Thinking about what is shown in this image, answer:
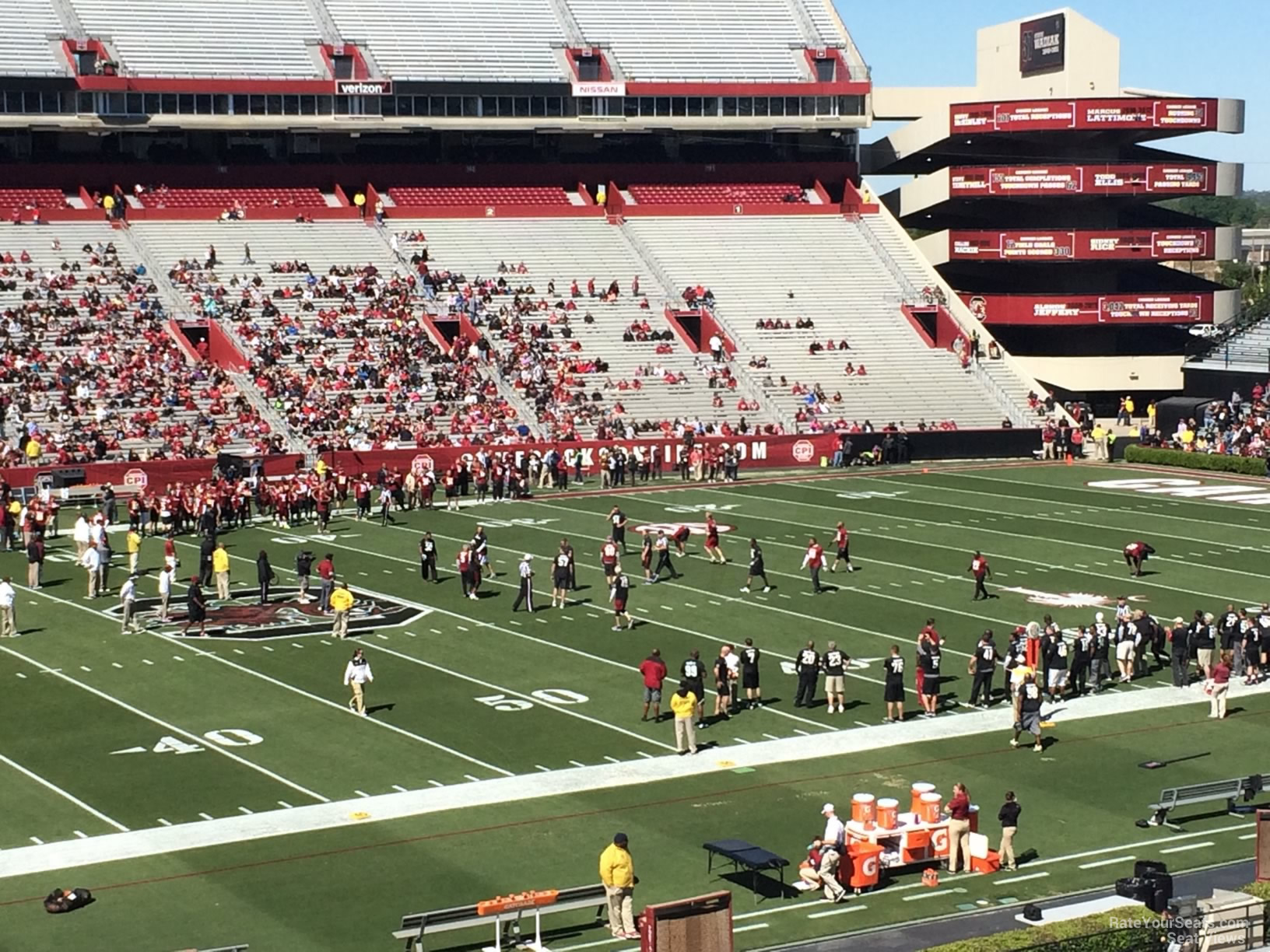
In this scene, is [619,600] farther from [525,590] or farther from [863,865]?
[863,865]

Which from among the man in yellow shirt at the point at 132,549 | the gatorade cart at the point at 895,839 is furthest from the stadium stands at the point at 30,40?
the gatorade cart at the point at 895,839

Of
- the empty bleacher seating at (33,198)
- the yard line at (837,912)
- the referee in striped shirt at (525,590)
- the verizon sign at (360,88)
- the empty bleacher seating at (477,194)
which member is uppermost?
the verizon sign at (360,88)

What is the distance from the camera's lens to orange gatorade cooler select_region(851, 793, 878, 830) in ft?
79.4

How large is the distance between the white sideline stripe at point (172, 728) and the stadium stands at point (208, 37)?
42.8m

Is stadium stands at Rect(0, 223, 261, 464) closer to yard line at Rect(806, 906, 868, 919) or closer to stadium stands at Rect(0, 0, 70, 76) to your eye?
stadium stands at Rect(0, 0, 70, 76)

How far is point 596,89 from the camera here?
79.4 m

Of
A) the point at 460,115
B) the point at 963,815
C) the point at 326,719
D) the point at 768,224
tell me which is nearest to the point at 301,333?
the point at 460,115

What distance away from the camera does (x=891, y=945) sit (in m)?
21.4

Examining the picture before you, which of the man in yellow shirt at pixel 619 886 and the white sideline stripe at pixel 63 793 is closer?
the man in yellow shirt at pixel 619 886

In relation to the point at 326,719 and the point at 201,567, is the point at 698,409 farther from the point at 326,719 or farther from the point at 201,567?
the point at 326,719

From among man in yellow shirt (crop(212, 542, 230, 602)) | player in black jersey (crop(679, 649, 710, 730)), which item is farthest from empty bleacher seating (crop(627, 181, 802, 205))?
player in black jersey (crop(679, 649, 710, 730))

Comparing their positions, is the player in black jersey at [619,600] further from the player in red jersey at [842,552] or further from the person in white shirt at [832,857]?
the person in white shirt at [832,857]

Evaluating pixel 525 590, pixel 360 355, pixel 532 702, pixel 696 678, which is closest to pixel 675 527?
pixel 525 590

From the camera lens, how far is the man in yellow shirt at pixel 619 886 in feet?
71.8
